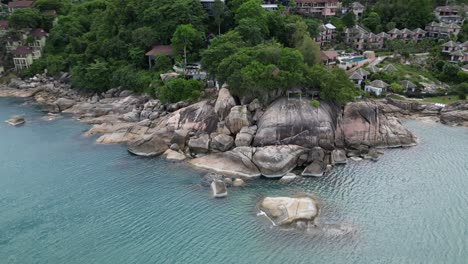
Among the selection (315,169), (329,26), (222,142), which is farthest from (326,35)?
(315,169)

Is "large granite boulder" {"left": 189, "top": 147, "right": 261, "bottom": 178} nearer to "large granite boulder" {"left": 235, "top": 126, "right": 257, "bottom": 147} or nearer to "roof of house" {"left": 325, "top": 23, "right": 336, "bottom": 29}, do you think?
"large granite boulder" {"left": 235, "top": 126, "right": 257, "bottom": 147}

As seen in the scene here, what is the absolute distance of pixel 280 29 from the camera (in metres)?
49.7

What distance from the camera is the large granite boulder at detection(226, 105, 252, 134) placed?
1356 inches

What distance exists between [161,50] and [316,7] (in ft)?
110

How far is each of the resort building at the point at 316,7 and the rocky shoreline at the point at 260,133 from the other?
1311 inches

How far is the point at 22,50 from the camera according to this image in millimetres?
61438

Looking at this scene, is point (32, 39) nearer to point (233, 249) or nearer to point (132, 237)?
point (132, 237)

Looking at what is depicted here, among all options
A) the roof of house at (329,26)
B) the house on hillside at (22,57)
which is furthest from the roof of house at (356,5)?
the house on hillside at (22,57)

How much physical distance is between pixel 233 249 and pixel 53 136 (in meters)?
26.2

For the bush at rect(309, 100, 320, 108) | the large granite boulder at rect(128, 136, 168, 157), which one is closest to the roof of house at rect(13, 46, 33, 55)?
the large granite boulder at rect(128, 136, 168, 157)

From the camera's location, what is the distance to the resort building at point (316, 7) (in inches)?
2665

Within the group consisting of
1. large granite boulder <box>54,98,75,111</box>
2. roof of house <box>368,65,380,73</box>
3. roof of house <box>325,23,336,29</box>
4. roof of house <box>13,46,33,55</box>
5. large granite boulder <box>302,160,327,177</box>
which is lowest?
large granite boulder <box>302,160,327,177</box>

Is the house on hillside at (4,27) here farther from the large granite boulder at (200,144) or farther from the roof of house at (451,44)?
the roof of house at (451,44)

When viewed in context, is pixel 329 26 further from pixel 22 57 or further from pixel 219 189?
pixel 22 57
